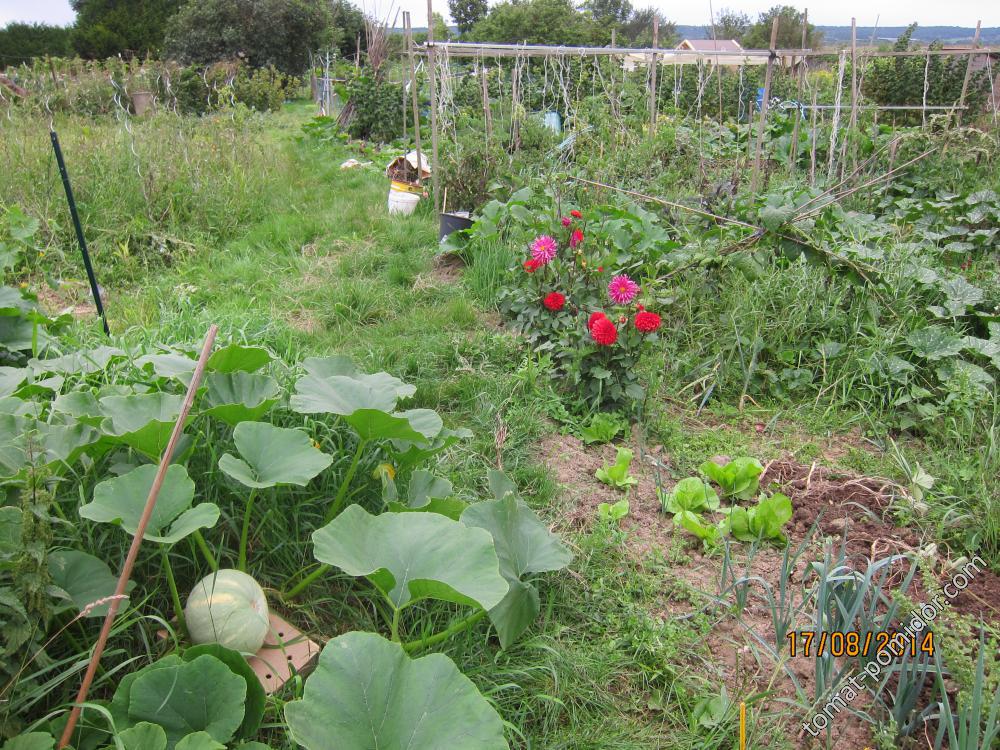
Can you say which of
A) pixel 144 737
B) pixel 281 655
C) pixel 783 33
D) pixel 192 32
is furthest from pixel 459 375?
pixel 783 33

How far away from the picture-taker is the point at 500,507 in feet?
5.96

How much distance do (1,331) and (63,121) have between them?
243 inches

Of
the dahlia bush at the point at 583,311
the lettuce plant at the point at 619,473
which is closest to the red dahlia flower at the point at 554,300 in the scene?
the dahlia bush at the point at 583,311

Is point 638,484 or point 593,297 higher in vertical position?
point 593,297

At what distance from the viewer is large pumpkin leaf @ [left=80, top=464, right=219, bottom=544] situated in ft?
4.69

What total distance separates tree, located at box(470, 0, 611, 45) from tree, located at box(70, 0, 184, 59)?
17123 millimetres

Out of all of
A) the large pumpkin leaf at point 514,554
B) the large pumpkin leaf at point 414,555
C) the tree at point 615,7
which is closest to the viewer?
the large pumpkin leaf at point 414,555

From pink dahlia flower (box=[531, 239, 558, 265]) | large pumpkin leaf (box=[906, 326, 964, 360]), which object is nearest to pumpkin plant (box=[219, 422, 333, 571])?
pink dahlia flower (box=[531, 239, 558, 265])

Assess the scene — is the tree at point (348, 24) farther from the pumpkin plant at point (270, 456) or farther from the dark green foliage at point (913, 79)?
the pumpkin plant at point (270, 456)

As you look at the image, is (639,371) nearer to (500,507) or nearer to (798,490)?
(798,490)

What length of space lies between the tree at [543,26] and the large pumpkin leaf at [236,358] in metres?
36.8

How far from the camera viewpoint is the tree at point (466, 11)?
49.9 metres

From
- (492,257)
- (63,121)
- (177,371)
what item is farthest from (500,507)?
(63,121)

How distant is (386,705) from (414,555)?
34 cm
